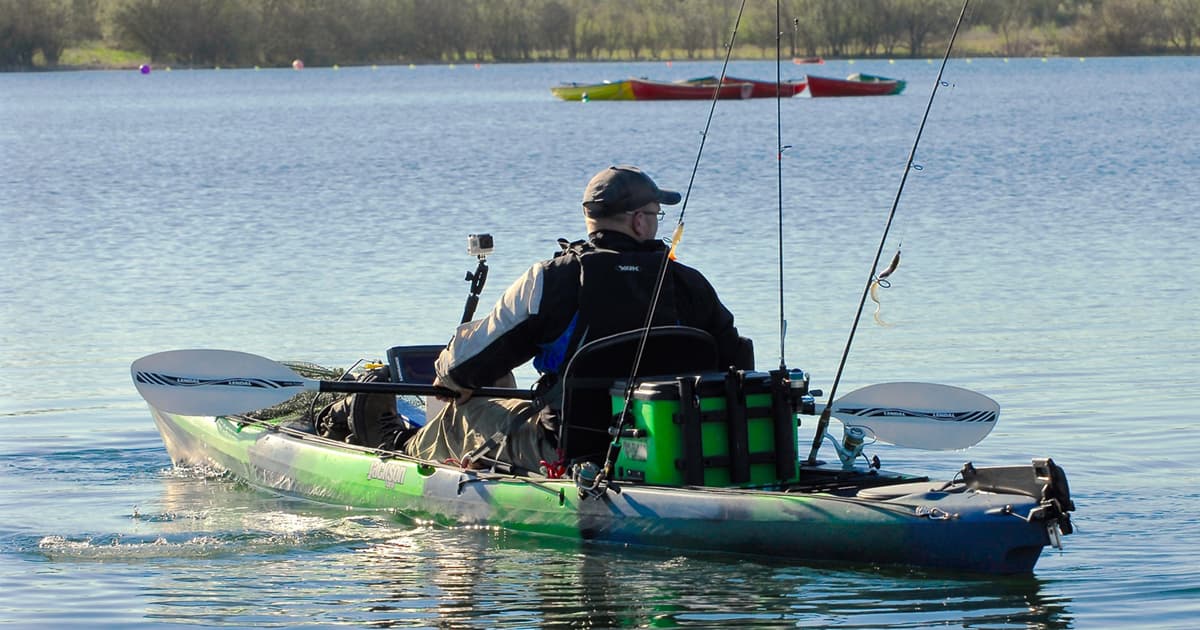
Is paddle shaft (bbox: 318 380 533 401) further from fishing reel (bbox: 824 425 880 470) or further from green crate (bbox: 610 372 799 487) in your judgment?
fishing reel (bbox: 824 425 880 470)

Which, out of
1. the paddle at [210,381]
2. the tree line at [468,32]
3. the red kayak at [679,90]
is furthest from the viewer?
the tree line at [468,32]

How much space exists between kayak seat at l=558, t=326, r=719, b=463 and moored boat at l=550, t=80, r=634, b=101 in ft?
156

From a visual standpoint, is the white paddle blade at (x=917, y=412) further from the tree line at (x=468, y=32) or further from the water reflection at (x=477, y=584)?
the tree line at (x=468, y=32)

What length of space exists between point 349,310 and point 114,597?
24.5 ft

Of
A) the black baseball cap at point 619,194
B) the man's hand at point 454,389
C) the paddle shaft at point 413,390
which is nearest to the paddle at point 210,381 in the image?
the paddle shaft at point 413,390

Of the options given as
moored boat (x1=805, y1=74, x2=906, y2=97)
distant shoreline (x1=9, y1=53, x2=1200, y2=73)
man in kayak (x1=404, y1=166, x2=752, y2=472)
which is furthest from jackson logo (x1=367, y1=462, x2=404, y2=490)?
distant shoreline (x1=9, y1=53, x2=1200, y2=73)

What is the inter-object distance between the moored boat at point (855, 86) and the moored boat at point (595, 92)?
218 inches

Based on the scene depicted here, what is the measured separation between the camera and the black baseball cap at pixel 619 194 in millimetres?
6797

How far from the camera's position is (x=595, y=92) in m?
54.8

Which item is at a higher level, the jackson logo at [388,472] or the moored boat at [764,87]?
the moored boat at [764,87]

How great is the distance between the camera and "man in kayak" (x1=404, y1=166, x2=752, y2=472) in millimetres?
6789

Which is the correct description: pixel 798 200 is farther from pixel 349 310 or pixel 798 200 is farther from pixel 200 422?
pixel 200 422

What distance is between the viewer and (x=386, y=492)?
786 cm

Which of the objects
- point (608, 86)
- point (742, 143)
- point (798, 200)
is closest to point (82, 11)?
point (608, 86)
